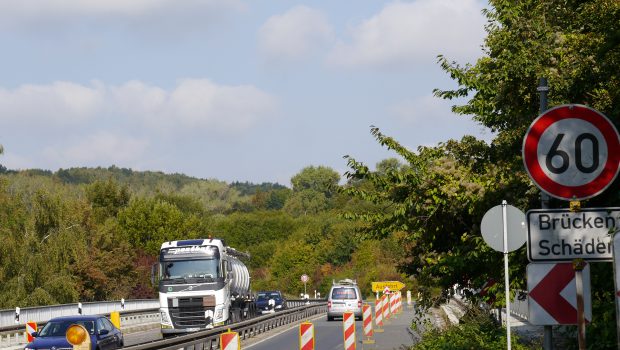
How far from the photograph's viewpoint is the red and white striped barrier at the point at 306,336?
21766 mm

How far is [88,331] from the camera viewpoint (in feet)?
82.3

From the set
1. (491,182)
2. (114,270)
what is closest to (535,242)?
(491,182)

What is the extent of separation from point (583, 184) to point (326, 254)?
125 meters

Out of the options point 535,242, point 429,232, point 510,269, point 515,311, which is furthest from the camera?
point 515,311

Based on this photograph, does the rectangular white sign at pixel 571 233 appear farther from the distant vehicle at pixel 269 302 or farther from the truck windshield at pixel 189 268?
the distant vehicle at pixel 269 302

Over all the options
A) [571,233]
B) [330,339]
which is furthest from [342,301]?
[571,233]

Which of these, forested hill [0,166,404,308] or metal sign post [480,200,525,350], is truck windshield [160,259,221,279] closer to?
forested hill [0,166,404,308]

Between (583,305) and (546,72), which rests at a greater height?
(546,72)

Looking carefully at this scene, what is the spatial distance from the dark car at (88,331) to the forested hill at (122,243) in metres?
7.04

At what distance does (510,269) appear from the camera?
16578 mm

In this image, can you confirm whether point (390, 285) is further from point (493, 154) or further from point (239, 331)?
point (493, 154)

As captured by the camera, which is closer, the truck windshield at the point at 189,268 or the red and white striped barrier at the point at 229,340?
the red and white striped barrier at the point at 229,340

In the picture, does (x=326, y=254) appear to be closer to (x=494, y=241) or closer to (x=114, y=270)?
(x=114, y=270)

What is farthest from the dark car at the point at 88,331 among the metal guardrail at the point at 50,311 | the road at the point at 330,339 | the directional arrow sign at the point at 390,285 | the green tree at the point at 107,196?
the green tree at the point at 107,196
